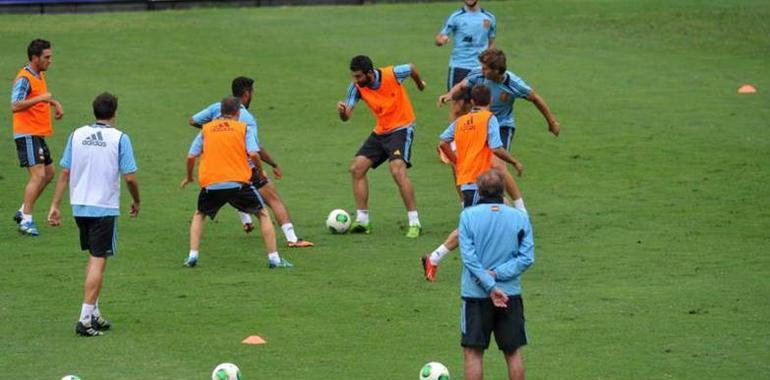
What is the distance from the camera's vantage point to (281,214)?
57.8 feet

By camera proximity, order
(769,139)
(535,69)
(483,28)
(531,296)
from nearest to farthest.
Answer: (531,296) < (483,28) < (769,139) < (535,69)

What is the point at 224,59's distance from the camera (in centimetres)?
3058

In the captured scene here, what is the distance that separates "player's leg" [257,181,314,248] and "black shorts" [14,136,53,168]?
3095 millimetres

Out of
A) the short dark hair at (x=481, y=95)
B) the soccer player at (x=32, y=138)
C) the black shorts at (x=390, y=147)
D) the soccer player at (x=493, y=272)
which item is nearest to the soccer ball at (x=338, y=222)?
the black shorts at (x=390, y=147)

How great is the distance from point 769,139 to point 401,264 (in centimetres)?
947

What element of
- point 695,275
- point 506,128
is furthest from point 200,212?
point 695,275

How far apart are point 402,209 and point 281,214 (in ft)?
9.78

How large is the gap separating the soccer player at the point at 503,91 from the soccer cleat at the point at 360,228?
2.24 m

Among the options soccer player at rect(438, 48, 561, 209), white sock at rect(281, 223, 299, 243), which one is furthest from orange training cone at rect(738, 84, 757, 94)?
white sock at rect(281, 223, 299, 243)

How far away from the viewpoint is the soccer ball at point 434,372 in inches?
448

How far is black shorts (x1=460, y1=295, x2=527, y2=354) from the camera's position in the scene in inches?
434

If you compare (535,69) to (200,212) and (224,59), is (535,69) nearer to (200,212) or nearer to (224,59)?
(224,59)

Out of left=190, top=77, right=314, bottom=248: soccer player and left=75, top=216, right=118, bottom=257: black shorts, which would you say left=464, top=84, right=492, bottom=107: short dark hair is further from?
left=75, top=216, right=118, bottom=257: black shorts

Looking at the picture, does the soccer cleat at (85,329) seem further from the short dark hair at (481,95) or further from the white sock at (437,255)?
the short dark hair at (481,95)
